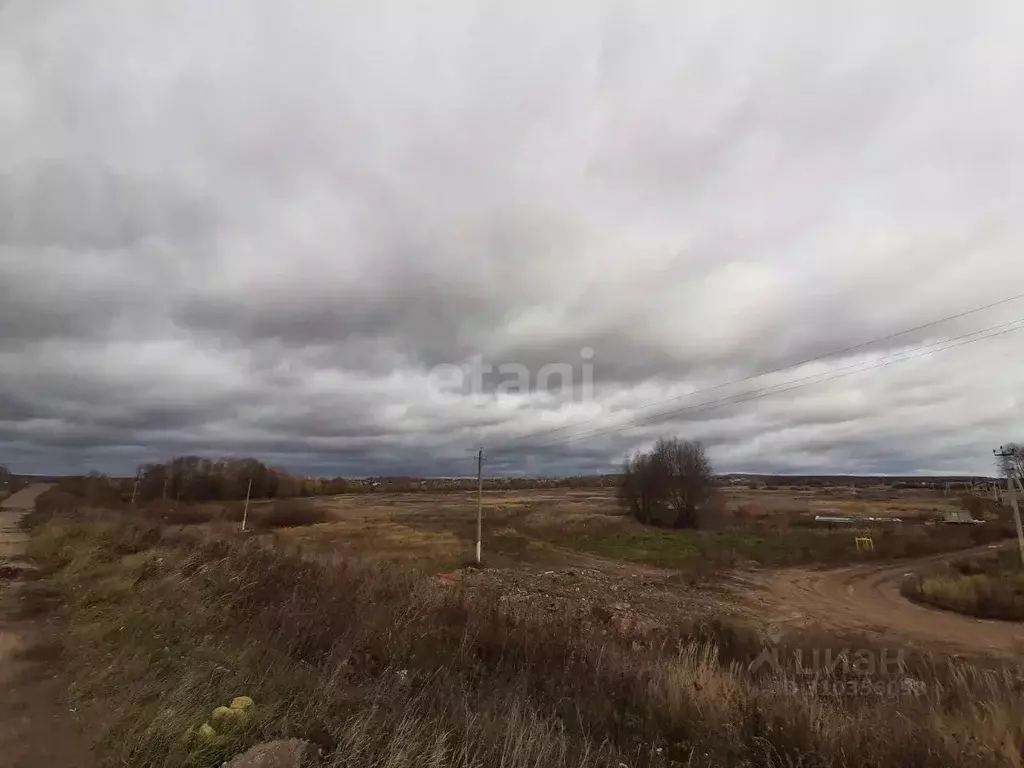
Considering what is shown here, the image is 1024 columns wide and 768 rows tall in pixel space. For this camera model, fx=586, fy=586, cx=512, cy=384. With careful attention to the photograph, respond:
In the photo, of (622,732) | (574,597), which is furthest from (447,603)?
(574,597)

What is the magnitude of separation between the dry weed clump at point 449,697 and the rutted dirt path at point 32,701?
12.0 inches

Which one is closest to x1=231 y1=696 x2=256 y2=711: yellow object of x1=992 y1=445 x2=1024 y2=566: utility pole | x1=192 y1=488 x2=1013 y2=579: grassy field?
x1=192 y1=488 x2=1013 y2=579: grassy field

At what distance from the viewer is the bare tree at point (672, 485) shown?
74875 millimetres

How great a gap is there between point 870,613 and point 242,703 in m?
30.9

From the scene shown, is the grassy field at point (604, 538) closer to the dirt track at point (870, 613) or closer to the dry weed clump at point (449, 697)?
the dirt track at point (870, 613)

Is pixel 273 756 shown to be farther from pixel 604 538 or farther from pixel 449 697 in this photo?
pixel 604 538

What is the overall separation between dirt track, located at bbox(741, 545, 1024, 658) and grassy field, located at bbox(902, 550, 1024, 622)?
3.30 ft

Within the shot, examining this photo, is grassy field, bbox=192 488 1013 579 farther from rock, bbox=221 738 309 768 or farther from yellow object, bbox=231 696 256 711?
rock, bbox=221 738 309 768

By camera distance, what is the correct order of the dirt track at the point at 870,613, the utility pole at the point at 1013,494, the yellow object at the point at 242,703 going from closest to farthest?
the yellow object at the point at 242,703
the dirt track at the point at 870,613
the utility pole at the point at 1013,494

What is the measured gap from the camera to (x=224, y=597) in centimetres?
1246

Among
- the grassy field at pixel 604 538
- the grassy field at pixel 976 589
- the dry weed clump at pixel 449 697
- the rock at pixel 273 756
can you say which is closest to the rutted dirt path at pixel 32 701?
the dry weed clump at pixel 449 697

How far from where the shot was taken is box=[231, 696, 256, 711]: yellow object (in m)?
6.40

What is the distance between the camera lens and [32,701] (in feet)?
27.1

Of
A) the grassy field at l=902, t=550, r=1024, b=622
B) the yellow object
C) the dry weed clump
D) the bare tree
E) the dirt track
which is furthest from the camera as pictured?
the bare tree
